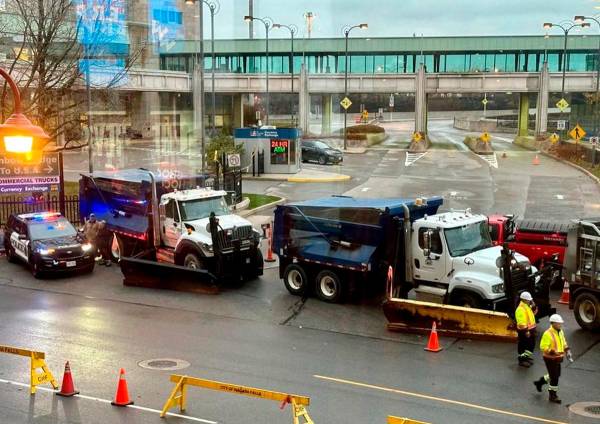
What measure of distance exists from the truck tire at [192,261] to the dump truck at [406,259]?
2.26m

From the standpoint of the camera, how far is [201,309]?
18453 millimetres

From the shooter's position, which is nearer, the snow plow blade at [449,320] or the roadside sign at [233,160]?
the snow plow blade at [449,320]

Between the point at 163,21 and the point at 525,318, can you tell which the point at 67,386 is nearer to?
the point at 525,318

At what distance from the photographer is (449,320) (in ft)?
52.2

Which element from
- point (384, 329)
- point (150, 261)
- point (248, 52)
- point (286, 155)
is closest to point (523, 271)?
point (384, 329)

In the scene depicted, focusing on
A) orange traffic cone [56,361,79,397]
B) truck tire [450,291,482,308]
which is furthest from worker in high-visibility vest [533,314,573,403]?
orange traffic cone [56,361,79,397]

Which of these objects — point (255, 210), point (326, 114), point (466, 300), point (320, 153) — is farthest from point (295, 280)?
point (326, 114)

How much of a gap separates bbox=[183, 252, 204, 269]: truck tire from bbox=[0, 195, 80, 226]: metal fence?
1030 cm

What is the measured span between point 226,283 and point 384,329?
237 inches

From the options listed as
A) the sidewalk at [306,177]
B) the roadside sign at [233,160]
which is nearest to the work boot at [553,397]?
the roadside sign at [233,160]

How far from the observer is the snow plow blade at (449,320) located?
15383 millimetres

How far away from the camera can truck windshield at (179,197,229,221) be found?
71.6 ft

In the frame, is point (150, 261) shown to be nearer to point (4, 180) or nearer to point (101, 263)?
point (101, 263)

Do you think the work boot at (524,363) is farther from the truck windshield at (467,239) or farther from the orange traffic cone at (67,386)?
the orange traffic cone at (67,386)
